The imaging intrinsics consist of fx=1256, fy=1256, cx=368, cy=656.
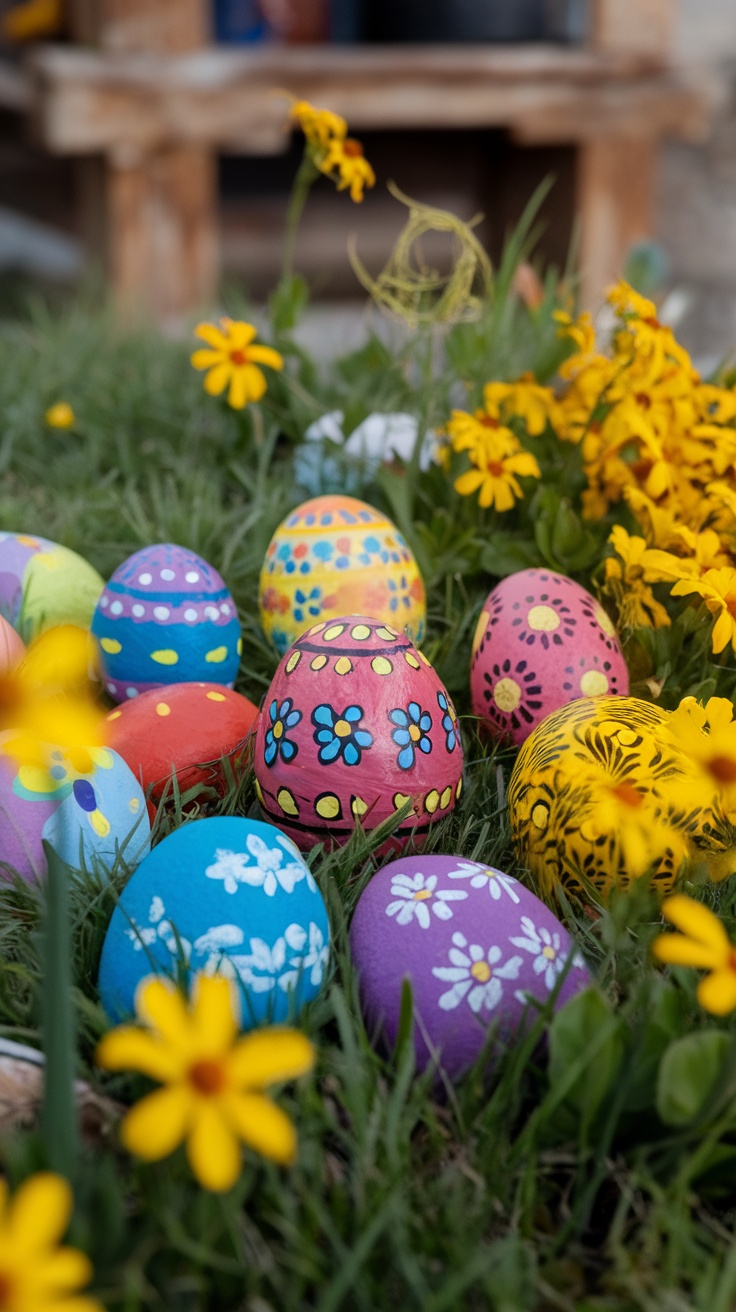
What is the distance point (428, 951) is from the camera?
1.00m

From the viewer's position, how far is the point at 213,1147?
632 mm

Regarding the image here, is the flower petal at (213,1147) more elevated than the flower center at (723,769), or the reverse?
the flower center at (723,769)

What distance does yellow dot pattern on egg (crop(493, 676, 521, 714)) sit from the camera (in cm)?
138

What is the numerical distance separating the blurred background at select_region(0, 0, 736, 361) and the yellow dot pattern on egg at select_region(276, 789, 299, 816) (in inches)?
79.1

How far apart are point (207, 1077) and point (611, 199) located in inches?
151

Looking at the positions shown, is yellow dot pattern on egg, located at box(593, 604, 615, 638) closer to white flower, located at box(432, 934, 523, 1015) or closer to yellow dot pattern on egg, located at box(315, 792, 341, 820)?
yellow dot pattern on egg, located at box(315, 792, 341, 820)

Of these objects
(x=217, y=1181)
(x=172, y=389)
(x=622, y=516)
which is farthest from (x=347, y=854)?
(x=172, y=389)

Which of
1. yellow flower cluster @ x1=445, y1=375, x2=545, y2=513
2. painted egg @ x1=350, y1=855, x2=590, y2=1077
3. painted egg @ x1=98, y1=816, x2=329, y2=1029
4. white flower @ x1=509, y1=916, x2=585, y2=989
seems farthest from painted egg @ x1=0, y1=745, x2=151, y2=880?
yellow flower cluster @ x1=445, y1=375, x2=545, y2=513

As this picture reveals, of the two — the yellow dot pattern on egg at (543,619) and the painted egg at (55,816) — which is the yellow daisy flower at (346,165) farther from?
the painted egg at (55,816)

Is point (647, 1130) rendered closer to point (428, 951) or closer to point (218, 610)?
point (428, 951)

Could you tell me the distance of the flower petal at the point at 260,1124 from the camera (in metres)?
0.63

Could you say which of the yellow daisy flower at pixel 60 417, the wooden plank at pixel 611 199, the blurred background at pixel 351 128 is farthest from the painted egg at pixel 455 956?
the wooden plank at pixel 611 199

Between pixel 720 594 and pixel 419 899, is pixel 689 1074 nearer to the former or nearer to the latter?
pixel 419 899

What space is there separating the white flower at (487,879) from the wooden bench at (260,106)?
2740 millimetres
